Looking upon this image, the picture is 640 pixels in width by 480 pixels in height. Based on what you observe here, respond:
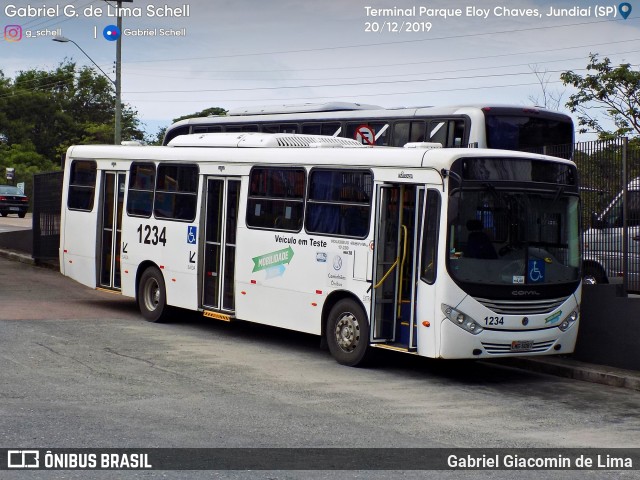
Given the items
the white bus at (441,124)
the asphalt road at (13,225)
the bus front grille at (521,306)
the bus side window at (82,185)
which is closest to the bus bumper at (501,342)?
the bus front grille at (521,306)

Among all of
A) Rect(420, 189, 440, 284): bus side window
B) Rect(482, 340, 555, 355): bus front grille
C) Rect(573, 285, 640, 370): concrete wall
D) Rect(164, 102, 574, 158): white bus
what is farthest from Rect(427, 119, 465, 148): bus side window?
Rect(482, 340, 555, 355): bus front grille

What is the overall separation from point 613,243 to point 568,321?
149 centimetres

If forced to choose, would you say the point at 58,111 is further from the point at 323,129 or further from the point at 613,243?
the point at 613,243

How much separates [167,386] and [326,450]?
10.7 ft

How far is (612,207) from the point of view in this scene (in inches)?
554

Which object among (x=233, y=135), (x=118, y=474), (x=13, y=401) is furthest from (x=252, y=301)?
(x=118, y=474)

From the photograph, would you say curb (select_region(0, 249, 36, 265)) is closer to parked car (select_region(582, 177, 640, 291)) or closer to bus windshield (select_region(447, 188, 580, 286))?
parked car (select_region(582, 177, 640, 291))

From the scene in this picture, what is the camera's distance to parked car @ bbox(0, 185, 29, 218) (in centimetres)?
5584

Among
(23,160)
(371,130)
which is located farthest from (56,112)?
(371,130)

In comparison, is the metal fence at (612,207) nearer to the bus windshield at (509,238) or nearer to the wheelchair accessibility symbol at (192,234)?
the bus windshield at (509,238)

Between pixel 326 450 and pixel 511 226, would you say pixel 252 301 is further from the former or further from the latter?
pixel 326 450

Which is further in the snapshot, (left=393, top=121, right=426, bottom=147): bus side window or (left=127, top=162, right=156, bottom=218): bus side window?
(left=393, top=121, right=426, bottom=147): bus side window

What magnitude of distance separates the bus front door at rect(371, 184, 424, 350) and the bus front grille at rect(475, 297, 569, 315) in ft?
3.30

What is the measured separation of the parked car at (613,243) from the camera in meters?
13.8
